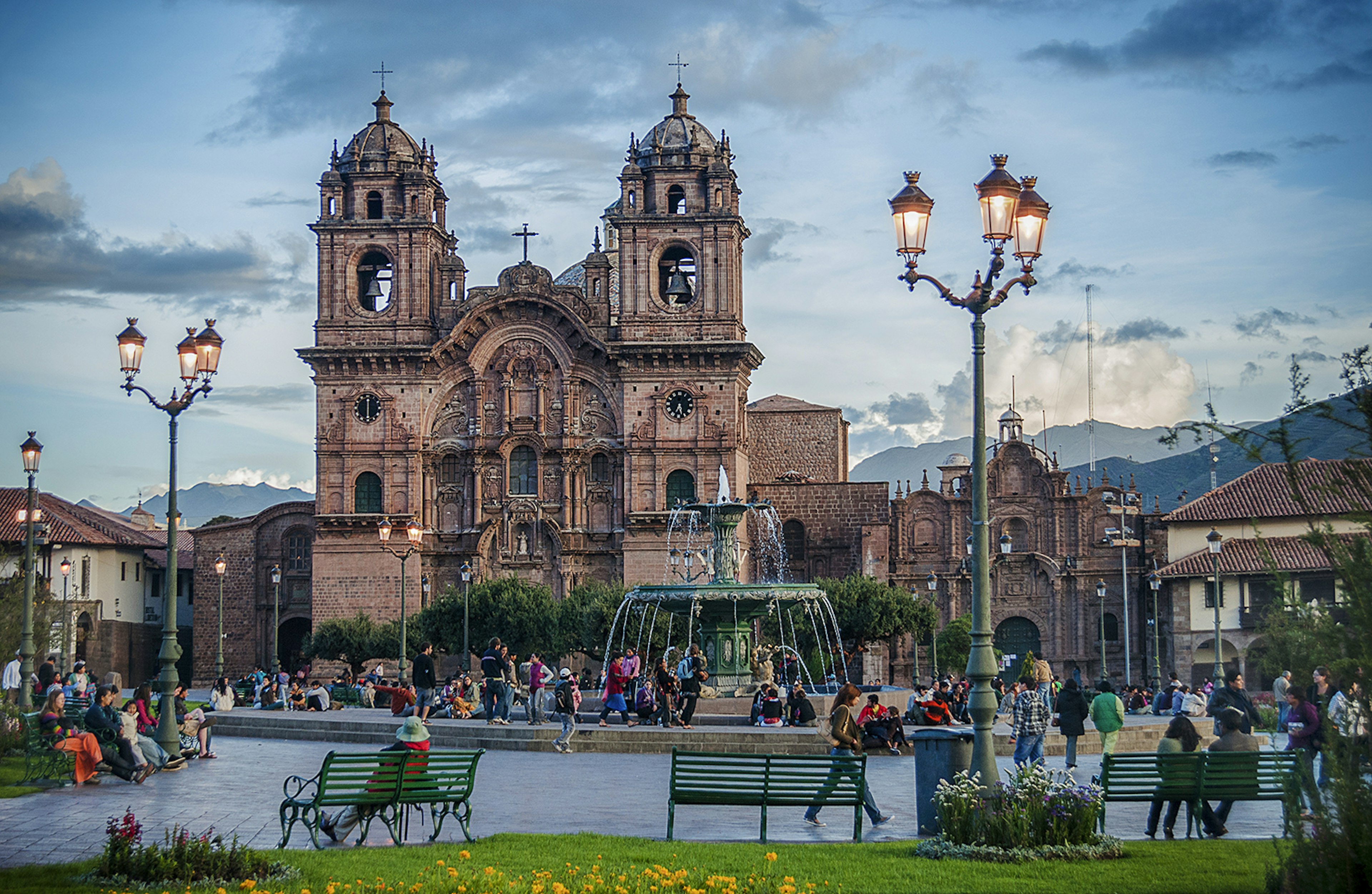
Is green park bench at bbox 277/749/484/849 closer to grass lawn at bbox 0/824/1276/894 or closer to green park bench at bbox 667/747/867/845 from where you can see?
grass lawn at bbox 0/824/1276/894

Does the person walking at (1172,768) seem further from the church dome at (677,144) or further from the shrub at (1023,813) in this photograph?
the church dome at (677,144)

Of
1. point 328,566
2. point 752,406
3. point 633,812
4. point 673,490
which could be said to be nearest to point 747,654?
point 633,812

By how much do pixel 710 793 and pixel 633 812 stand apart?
2.41m

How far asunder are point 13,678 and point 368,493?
81.3 feet

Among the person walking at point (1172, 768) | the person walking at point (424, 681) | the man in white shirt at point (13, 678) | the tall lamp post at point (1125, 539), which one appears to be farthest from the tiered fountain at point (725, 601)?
the tall lamp post at point (1125, 539)

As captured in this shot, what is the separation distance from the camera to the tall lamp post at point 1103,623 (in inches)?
1721

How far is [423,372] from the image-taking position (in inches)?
1982

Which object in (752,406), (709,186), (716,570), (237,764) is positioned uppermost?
(709,186)

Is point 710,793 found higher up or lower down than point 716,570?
lower down

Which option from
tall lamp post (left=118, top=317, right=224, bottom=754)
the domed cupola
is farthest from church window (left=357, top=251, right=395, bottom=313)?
tall lamp post (left=118, top=317, right=224, bottom=754)

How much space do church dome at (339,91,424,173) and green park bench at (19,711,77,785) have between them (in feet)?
115

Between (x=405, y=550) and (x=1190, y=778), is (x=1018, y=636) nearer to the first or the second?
(x=405, y=550)

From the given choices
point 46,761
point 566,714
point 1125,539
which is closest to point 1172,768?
point 566,714

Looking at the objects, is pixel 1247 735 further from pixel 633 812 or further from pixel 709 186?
pixel 709 186
